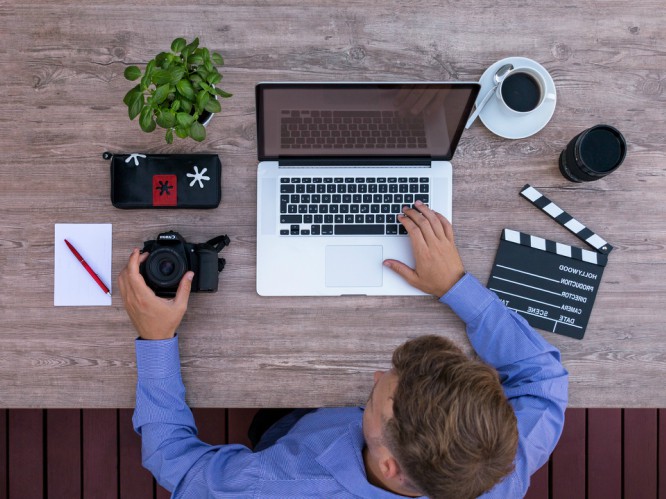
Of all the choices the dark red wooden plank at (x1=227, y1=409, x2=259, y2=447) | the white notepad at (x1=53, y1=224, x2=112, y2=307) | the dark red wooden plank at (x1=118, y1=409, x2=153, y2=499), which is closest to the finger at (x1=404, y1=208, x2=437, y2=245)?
the white notepad at (x1=53, y1=224, x2=112, y2=307)

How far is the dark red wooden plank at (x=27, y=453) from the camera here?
5.24 feet

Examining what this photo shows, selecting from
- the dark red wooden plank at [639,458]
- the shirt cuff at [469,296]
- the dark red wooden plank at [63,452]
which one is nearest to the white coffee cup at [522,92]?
the shirt cuff at [469,296]

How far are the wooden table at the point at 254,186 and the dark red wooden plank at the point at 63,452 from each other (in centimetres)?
75

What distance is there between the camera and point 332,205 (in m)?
0.95

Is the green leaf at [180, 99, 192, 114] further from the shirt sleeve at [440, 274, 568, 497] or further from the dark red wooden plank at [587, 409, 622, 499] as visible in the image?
the dark red wooden plank at [587, 409, 622, 499]

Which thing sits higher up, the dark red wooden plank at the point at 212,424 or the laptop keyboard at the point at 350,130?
the laptop keyboard at the point at 350,130

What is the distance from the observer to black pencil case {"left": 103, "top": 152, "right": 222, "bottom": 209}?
37.0 inches

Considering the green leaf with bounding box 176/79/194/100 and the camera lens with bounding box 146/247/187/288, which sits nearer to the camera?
the green leaf with bounding box 176/79/194/100

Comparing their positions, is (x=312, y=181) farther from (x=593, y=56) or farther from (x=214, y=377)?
(x=593, y=56)

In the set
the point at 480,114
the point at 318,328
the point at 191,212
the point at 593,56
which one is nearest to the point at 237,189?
the point at 191,212

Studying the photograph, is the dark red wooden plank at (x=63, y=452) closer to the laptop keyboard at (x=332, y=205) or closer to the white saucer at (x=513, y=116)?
the laptop keyboard at (x=332, y=205)

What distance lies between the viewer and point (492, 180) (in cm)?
98

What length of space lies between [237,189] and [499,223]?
0.53 m

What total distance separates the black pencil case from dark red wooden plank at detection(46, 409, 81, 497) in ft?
3.36
